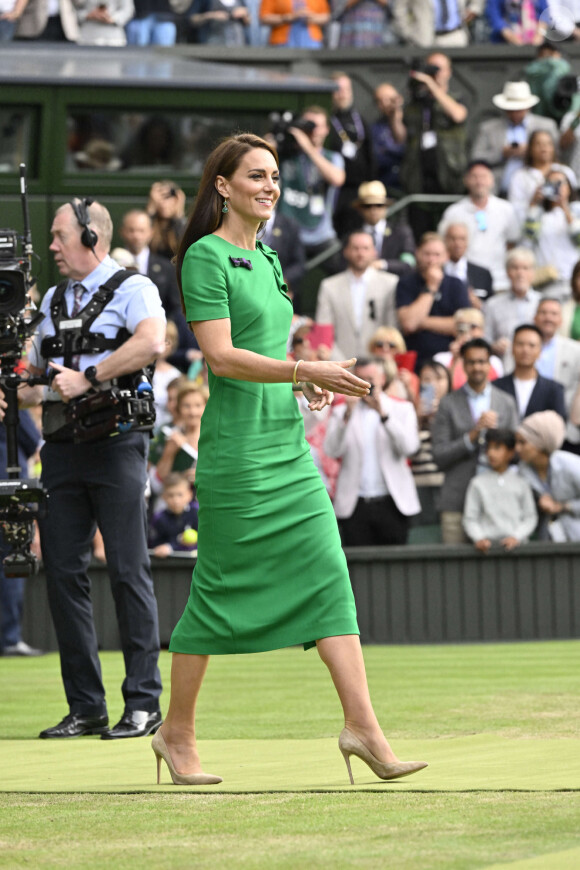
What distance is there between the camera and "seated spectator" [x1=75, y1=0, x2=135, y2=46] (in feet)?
61.2

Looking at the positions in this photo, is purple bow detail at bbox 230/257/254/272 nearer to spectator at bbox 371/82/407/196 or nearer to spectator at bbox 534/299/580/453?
spectator at bbox 534/299/580/453

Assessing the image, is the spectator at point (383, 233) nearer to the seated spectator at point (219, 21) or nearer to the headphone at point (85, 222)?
the seated spectator at point (219, 21)

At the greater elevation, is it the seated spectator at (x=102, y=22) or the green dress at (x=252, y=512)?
the seated spectator at (x=102, y=22)

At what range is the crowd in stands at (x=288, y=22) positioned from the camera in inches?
734

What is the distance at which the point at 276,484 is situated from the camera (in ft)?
18.2

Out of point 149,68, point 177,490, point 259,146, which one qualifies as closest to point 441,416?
point 177,490

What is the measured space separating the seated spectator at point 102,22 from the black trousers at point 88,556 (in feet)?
39.5

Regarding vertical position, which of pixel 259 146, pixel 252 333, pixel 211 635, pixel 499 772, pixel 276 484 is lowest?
pixel 499 772

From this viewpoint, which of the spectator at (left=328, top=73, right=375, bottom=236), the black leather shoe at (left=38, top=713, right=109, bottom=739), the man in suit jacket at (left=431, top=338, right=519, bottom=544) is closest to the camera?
the black leather shoe at (left=38, top=713, right=109, bottom=739)

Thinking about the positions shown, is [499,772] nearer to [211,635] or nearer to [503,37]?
[211,635]

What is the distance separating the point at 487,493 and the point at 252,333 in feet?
24.5

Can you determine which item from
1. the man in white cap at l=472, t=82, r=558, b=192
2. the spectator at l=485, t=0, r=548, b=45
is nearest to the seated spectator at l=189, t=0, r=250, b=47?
the spectator at l=485, t=0, r=548, b=45

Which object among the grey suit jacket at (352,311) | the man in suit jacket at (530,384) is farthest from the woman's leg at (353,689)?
the grey suit jacket at (352,311)

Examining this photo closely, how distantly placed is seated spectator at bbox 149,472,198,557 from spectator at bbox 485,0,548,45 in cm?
935
